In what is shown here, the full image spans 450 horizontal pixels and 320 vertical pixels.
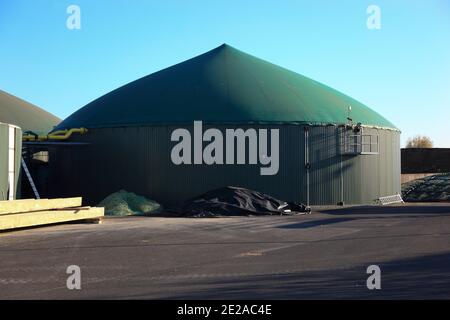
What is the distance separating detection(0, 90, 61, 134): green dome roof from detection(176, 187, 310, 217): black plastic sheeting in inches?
1110

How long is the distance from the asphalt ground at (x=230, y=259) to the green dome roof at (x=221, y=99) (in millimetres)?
9158

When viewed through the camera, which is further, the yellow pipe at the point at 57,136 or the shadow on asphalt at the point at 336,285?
the yellow pipe at the point at 57,136

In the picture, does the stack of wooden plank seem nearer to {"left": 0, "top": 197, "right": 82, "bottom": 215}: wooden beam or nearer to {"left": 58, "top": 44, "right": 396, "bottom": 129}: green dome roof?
{"left": 0, "top": 197, "right": 82, "bottom": 215}: wooden beam

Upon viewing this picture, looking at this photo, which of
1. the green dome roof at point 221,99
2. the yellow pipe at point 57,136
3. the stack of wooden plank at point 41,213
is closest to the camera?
the stack of wooden plank at point 41,213

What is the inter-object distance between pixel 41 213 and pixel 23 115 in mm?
37497

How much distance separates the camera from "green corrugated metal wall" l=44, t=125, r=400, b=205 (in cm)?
2912

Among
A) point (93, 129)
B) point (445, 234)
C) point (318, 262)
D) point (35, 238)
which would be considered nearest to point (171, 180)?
point (93, 129)

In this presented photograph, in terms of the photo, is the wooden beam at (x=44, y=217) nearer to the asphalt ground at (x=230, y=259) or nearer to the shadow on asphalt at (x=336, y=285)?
the asphalt ground at (x=230, y=259)

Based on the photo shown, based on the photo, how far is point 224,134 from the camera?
28984mm

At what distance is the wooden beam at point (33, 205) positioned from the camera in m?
18.6

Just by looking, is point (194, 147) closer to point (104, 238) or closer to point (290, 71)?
point (290, 71)

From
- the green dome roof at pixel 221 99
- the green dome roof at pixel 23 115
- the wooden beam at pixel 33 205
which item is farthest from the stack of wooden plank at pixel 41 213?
the green dome roof at pixel 23 115

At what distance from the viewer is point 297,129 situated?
2995 centimetres
